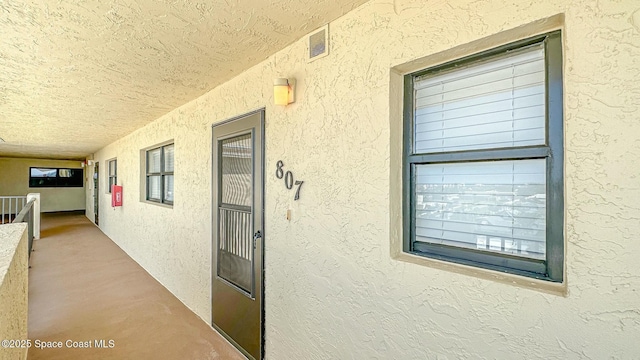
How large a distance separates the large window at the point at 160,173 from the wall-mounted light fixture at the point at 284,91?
2.98m

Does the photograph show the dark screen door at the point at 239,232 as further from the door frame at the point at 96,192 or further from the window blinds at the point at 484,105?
the door frame at the point at 96,192

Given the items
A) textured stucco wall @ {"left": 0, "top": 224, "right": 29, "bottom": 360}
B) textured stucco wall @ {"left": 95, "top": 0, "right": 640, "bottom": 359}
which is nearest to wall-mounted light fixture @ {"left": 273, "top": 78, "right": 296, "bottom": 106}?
textured stucco wall @ {"left": 95, "top": 0, "right": 640, "bottom": 359}

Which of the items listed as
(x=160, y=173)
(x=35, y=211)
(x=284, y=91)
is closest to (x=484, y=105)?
(x=284, y=91)

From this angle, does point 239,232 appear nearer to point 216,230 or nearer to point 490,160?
point 216,230

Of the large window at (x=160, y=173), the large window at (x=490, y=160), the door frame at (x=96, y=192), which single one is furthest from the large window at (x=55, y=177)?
the large window at (x=490, y=160)

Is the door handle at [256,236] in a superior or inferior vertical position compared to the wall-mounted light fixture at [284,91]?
inferior

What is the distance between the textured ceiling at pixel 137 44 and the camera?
1.67 meters

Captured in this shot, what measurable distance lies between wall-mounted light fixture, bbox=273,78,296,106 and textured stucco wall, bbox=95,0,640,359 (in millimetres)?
59

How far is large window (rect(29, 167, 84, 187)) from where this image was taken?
12.3 metres

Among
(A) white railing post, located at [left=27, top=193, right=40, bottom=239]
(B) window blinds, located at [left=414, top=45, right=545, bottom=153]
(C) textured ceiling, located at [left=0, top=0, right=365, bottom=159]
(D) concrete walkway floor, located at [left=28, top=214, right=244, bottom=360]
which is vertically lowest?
(D) concrete walkway floor, located at [left=28, top=214, right=244, bottom=360]

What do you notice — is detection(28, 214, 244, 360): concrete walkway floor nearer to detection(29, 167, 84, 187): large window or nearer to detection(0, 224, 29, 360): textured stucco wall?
detection(0, 224, 29, 360): textured stucco wall

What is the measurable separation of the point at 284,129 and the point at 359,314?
1.37 m

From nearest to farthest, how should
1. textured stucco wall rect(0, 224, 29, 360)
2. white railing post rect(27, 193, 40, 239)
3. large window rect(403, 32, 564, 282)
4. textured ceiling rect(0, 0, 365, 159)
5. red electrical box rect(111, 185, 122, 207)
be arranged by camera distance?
large window rect(403, 32, 564, 282), textured stucco wall rect(0, 224, 29, 360), textured ceiling rect(0, 0, 365, 159), red electrical box rect(111, 185, 122, 207), white railing post rect(27, 193, 40, 239)

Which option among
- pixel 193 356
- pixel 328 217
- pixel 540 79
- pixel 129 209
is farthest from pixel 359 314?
pixel 129 209
